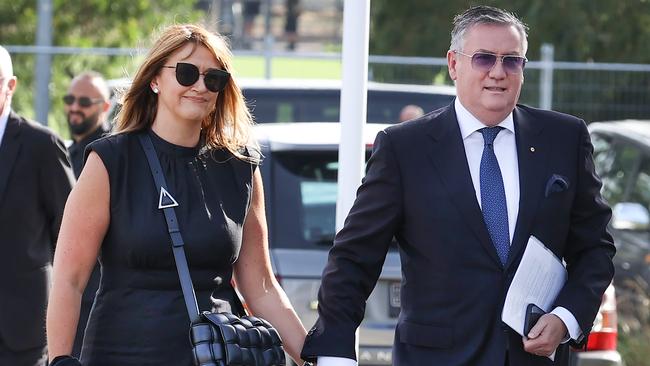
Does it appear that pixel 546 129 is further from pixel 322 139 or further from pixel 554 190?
pixel 322 139

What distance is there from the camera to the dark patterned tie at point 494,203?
13.6 ft

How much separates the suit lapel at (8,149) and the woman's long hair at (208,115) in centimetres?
137

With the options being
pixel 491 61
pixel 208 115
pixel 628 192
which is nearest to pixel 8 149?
pixel 208 115

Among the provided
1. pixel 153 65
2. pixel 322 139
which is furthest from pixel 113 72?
pixel 153 65

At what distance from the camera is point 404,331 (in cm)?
422

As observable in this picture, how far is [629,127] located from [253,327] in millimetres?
6146

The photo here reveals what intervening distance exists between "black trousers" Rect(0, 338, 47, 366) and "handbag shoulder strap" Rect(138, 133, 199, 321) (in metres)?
1.76

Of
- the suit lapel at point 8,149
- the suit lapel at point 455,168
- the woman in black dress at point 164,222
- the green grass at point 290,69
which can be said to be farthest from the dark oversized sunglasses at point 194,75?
the green grass at point 290,69

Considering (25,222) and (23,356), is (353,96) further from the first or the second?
(23,356)

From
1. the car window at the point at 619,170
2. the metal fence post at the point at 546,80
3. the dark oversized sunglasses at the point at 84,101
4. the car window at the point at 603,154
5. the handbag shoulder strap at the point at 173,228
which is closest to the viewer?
the handbag shoulder strap at the point at 173,228

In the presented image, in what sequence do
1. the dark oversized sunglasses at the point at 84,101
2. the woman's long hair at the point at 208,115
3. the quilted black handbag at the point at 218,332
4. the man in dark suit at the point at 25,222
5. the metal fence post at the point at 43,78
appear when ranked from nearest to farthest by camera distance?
the quilted black handbag at the point at 218,332, the woman's long hair at the point at 208,115, the man in dark suit at the point at 25,222, the dark oversized sunglasses at the point at 84,101, the metal fence post at the point at 43,78

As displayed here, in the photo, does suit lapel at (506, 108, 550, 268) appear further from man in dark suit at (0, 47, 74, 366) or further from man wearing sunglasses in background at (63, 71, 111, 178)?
man wearing sunglasses in background at (63, 71, 111, 178)

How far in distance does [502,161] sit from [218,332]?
1.01m

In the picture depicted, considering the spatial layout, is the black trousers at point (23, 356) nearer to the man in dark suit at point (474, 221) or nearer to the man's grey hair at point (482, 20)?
the man in dark suit at point (474, 221)
